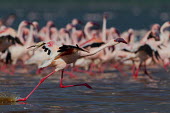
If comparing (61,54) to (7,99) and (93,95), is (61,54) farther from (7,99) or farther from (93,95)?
(7,99)

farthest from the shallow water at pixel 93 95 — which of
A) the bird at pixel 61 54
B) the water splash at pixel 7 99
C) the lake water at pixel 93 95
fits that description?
the bird at pixel 61 54

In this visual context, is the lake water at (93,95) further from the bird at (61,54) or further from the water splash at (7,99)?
the bird at (61,54)

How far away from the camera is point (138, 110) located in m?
10.3

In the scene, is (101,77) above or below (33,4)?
below

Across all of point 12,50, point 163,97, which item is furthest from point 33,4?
point 163,97

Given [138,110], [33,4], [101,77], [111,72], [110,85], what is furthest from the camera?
[33,4]

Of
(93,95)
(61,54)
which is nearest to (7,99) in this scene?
(61,54)

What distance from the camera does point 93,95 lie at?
1230 centimetres

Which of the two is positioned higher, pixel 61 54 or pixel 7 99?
pixel 61 54

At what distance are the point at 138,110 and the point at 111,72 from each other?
26.2 ft

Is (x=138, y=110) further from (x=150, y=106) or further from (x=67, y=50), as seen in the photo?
(x=67, y=50)

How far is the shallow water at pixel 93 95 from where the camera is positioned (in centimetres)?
1058

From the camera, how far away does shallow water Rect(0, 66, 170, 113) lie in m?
10.6

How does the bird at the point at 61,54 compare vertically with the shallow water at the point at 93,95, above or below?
above
